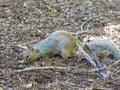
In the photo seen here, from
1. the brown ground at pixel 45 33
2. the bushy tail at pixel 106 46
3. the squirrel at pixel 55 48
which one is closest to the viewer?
the brown ground at pixel 45 33

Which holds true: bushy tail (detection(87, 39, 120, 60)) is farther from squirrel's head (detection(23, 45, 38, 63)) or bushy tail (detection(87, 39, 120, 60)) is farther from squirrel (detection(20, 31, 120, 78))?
squirrel's head (detection(23, 45, 38, 63))

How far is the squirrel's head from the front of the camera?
510 centimetres

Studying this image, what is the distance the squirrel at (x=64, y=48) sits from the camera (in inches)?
199

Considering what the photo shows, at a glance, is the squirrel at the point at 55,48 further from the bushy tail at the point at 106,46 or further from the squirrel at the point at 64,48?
the bushy tail at the point at 106,46

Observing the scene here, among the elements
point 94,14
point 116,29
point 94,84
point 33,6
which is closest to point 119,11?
point 94,14

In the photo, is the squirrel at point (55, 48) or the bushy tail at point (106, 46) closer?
the bushy tail at point (106, 46)

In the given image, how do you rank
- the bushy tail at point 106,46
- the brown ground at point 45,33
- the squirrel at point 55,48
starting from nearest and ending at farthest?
1. the brown ground at point 45,33
2. the bushy tail at point 106,46
3. the squirrel at point 55,48

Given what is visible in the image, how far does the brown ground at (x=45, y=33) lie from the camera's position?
4.52 m

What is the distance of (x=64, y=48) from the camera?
518cm

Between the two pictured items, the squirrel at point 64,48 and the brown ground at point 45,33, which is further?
the squirrel at point 64,48

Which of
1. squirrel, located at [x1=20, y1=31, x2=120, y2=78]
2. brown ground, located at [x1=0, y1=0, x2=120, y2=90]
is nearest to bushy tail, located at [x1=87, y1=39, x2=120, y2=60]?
squirrel, located at [x1=20, y1=31, x2=120, y2=78]

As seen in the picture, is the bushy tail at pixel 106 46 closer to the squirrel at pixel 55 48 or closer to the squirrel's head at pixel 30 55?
the squirrel at pixel 55 48

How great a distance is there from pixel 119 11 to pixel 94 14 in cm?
42

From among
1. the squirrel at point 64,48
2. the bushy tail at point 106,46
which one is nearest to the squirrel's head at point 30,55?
the squirrel at point 64,48
